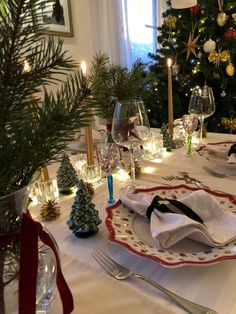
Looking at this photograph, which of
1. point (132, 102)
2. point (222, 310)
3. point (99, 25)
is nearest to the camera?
point (222, 310)

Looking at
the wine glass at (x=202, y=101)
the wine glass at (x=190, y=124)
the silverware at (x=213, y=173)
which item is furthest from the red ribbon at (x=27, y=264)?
the wine glass at (x=202, y=101)

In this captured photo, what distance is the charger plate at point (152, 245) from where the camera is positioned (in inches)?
20.2

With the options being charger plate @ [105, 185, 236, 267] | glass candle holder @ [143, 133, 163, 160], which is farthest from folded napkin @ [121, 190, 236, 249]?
glass candle holder @ [143, 133, 163, 160]

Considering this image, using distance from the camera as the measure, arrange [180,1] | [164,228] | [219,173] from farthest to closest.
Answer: [180,1], [219,173], [164,228]

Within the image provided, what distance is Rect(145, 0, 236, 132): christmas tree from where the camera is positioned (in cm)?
222

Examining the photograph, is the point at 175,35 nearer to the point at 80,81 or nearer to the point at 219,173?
the point at 219,173

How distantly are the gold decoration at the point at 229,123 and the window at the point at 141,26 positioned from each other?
3.88 ft

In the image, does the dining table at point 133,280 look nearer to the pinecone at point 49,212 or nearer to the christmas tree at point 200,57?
the pinecone at point 49,212

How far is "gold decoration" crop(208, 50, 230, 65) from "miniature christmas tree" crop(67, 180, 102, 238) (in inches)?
74.3

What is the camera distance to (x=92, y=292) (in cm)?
49

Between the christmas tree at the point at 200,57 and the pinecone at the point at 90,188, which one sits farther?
the christmas tree at the point at 200,57

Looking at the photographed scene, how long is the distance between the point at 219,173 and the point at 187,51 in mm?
1729

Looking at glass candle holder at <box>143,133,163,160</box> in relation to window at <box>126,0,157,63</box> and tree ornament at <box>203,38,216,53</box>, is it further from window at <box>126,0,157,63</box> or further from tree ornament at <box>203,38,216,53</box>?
window at <box>126,0,157,63</box>

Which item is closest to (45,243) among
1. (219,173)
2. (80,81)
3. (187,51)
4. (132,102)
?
(80,81)
